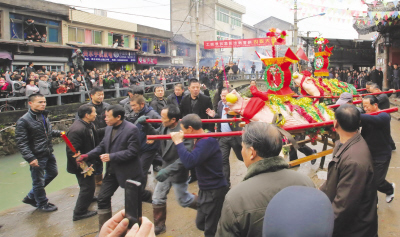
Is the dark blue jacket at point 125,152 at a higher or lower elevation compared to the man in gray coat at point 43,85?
lower

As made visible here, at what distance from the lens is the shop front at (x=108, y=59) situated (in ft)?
67.3

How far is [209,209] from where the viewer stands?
307 cm

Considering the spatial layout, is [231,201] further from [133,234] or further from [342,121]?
[342,121]

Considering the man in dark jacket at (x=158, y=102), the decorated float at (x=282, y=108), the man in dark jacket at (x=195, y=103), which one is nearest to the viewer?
the decorated float at (x=282, y=108)

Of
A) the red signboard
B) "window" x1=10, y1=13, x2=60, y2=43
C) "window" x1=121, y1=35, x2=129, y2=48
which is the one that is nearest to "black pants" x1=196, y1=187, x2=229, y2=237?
"window" x1=10, y1=13, x2=60, y2=43

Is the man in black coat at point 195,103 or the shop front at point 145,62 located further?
the shop front at point 145,62

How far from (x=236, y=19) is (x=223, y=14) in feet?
12.4

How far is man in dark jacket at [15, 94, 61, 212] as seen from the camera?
4383mm

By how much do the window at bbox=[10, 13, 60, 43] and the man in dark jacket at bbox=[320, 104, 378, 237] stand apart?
17.9m

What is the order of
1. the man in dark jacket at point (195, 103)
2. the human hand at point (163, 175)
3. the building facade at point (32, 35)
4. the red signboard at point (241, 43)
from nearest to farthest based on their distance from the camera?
the human hand at point (163, 175)
the man in dark jacket at point (195, 103)
the building facade at point (32, 35)
the red signboard at point (241, 43)

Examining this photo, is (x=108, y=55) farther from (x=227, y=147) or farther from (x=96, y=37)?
(x=227, y=147)

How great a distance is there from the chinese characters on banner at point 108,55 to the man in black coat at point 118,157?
1771cm

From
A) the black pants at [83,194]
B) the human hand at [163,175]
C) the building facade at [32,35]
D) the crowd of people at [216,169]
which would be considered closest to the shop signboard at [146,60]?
the building facade at [32,35]

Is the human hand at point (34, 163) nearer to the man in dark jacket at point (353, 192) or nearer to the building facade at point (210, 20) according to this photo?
the man in dark jacket at point (353, 192)
